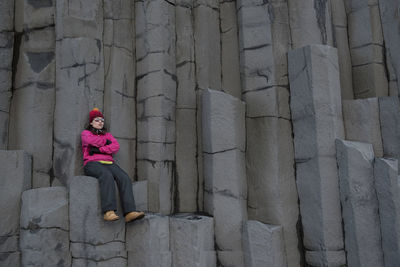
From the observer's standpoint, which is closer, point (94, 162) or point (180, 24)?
point (94, 162)

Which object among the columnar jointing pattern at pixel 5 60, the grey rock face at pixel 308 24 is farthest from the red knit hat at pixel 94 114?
the grey rock face at pixel 308 24

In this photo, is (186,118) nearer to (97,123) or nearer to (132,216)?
(97,123)

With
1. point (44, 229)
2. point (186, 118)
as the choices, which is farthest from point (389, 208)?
point (44, 229)

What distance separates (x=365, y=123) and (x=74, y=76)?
3.53m

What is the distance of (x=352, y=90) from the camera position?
13.9 feet

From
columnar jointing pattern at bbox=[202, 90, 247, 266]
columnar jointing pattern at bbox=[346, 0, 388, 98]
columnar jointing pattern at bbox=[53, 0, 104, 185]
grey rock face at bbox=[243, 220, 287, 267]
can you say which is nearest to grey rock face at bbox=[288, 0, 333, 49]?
columnar jointing pattern at bbox=[346, 0, 388, 98]

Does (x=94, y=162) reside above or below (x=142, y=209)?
above

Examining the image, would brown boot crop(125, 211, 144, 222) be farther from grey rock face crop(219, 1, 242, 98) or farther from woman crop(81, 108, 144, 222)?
grey rock face crop(219, 1, 242, 98)

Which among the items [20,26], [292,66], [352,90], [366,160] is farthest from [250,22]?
[20,26]

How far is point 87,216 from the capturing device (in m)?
3.21

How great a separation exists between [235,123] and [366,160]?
4.95ft

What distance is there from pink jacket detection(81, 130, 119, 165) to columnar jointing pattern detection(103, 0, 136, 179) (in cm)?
26

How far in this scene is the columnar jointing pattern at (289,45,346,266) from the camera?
3471 millimetres

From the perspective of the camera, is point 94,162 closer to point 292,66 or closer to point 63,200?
point 63,200
